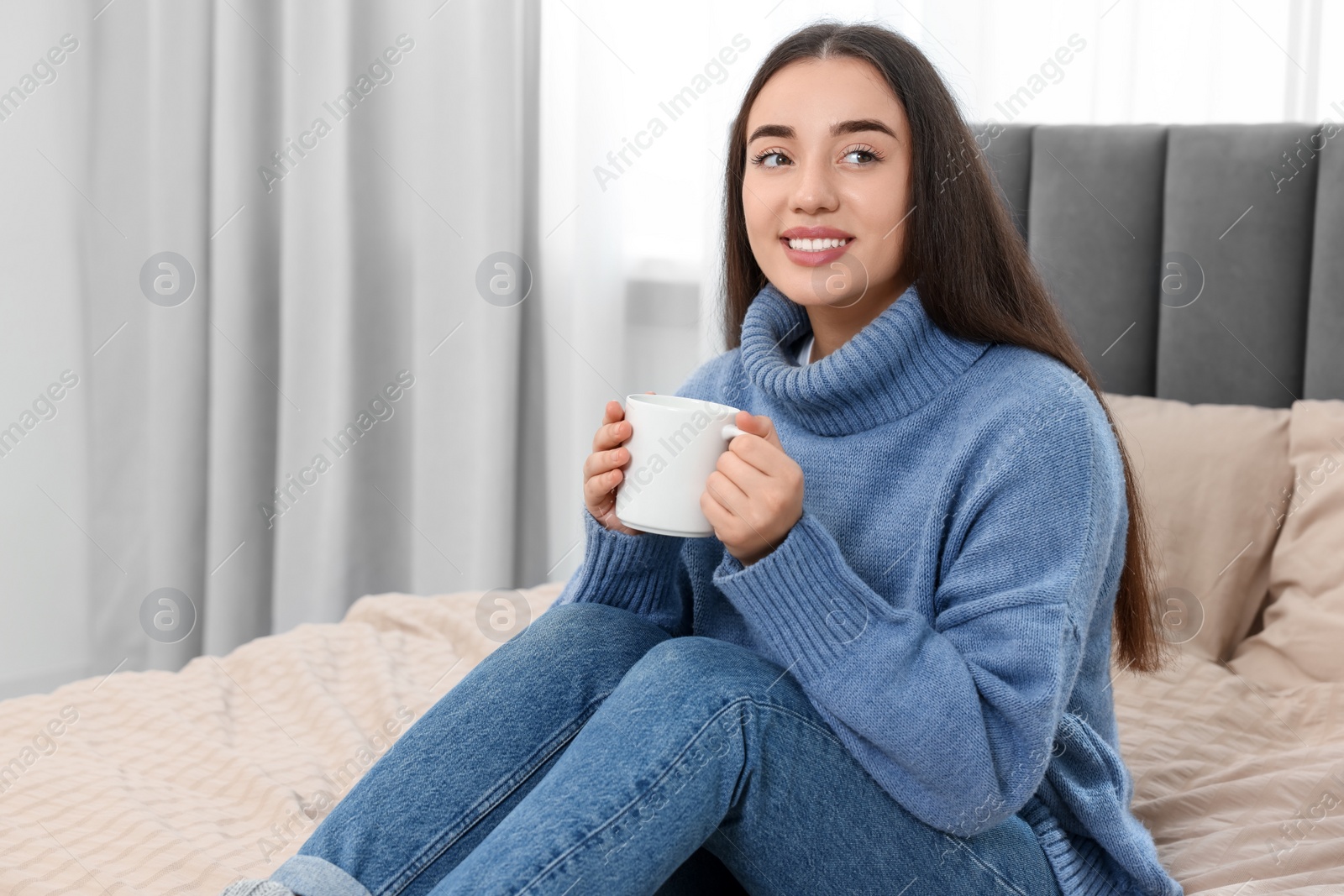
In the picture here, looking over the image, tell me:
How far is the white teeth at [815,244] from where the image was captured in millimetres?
1050

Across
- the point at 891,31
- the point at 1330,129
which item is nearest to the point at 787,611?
the point at 891,31

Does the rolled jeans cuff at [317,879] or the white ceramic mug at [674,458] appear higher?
the white ceramic mug at [674,458]

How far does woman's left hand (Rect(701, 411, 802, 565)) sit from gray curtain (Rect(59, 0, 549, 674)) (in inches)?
66.9

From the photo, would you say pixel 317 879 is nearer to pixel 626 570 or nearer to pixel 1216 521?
pixel 626 570

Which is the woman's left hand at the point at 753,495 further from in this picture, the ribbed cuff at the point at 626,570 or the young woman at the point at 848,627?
the ribbed cuff at the point at 626,570

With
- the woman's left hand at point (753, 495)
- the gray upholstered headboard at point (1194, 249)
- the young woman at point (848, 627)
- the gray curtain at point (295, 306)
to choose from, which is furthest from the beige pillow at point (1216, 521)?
the gray curtain at point (295, 306)

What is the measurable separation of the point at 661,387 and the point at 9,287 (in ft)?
4.24

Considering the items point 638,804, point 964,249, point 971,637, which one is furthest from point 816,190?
point 638,804

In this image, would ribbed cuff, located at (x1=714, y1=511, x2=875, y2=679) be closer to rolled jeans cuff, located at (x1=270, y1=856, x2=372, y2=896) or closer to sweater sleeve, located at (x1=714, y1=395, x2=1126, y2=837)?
sweater sleeve, located at (x1=714, y1=395, x2=1126, y2=837)

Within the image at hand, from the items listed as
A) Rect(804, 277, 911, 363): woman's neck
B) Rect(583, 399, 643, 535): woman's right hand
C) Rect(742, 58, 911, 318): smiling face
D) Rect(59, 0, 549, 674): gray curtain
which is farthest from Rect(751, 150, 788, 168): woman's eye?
Rect(59, 0, 549, 674): gray curtain

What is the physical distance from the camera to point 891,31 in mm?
1087

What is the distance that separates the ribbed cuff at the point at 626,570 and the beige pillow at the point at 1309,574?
808mm

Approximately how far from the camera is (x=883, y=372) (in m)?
1.00

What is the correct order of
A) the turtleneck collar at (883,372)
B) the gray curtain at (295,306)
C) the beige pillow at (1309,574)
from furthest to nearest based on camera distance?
the gray curtain at (295,306)
the beige pillow at (1309,574)
the turtleneck collar at (883,372)
